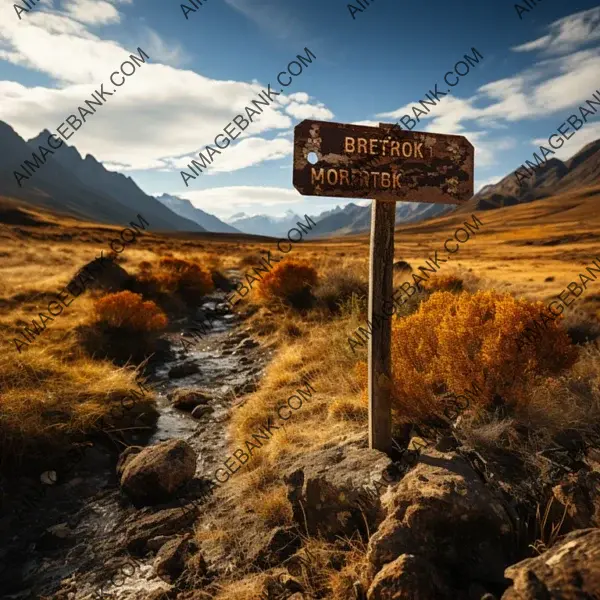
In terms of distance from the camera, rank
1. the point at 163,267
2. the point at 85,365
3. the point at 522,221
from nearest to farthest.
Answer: the point at 85,365, the point at 163,267, the point at 522,221

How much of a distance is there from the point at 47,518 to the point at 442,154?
5.74m

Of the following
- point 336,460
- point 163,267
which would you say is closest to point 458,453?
point 336,460

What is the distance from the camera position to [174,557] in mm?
3904

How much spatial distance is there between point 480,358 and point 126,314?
844 cm

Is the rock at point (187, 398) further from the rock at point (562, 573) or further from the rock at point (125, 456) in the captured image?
the rock at point (562, 573)

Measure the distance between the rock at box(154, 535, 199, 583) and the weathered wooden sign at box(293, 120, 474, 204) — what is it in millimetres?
3513

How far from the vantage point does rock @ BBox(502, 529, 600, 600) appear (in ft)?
6.35

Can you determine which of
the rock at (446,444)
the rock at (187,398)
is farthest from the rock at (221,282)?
the rock at (446,444)

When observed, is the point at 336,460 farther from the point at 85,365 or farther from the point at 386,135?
the point at 85,365

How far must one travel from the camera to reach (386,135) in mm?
3340

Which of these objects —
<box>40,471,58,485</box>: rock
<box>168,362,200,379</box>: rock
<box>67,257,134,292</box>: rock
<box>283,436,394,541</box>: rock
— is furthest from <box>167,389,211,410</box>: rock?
<box>67,257,134,292</box>: rock

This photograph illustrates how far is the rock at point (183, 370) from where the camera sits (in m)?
9.37

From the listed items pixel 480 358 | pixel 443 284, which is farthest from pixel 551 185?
pixel 480 358

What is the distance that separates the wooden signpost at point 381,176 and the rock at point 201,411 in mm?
4431
